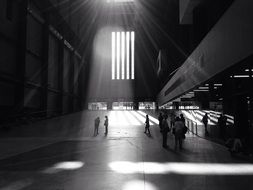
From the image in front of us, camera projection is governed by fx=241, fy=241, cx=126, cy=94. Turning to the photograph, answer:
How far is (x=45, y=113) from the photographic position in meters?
33.1

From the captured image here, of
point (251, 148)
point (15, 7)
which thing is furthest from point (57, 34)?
point (251, 148)

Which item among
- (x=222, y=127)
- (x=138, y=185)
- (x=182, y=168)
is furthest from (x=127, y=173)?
(x=222, y=127)

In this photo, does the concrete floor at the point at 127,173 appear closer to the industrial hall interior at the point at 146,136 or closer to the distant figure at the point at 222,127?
the industrial hall interior at the point at 146,136

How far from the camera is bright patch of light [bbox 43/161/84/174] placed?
22.4 ft

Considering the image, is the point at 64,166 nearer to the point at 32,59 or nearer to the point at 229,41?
the point at 229,41

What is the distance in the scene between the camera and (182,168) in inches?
277

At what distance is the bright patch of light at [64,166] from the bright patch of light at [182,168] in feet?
3.35

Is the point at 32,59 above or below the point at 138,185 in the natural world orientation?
above

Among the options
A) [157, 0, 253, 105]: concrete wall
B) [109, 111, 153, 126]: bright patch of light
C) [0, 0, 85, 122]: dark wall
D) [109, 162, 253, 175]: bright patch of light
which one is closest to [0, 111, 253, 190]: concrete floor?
[109, 162, 253, 175]: bright patch of light

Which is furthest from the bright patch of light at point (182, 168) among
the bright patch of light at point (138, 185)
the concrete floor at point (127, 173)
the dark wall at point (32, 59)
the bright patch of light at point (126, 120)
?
the dark wall at point (32, 59)

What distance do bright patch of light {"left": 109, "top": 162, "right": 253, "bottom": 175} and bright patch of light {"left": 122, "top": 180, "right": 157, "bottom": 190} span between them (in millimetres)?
955

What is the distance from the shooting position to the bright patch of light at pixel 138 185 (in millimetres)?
5118

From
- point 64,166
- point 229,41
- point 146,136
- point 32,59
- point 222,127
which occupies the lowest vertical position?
point 146,136

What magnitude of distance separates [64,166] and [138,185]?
2945mm
